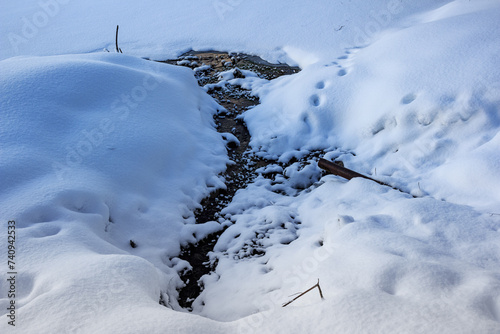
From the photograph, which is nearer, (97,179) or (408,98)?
(97,179)

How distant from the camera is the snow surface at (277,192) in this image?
6.30ft

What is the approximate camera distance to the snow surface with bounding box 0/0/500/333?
192 cm

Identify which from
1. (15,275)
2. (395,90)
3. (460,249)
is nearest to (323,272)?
(460,249)

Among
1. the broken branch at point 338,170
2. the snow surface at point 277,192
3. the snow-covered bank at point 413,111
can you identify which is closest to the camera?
the snow surface at point 277,192

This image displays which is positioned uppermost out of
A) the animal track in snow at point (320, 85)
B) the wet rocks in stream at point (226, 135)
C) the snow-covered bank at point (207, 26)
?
the snow-covered bank at point (207, 26)

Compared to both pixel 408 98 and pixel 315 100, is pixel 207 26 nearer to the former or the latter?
pixel 315 100

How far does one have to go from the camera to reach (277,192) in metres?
4.39

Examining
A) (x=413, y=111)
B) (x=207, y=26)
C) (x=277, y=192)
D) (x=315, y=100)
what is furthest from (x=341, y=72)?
(x=207, y=26)

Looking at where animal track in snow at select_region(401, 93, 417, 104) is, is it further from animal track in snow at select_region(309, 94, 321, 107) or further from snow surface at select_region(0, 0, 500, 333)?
animal track in snow at select_region(309, 94, 321, 107)

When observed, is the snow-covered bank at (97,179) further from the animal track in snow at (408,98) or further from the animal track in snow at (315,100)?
the animal track in snow at (408,98)

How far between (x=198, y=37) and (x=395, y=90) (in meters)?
6.19

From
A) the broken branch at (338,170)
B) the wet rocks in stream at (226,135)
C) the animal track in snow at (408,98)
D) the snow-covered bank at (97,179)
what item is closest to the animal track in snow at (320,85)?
the wet rocks in stream at (226,135)

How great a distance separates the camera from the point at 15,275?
2.24 m

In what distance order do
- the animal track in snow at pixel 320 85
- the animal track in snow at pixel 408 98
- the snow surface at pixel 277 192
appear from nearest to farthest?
the snow surface at pixel 277 192 → the animal track in snow at pixel 408 98 → the animal track in snow at pixel 320 85
